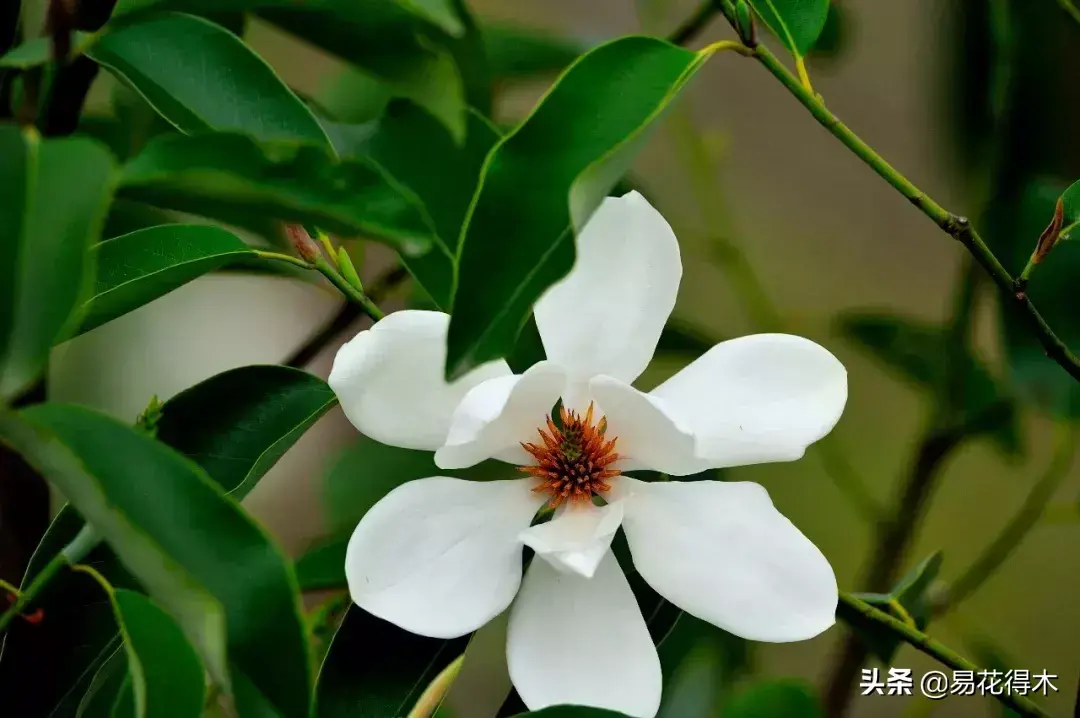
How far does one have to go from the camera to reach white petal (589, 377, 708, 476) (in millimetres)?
287

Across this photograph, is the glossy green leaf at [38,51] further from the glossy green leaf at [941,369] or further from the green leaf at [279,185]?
the glossy green leaf at [941,369]

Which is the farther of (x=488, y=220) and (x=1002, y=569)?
(x=1002, y=569)

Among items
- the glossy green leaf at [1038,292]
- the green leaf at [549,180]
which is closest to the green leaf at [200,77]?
the green leaf at [549,180]

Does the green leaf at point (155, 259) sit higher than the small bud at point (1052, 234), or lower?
lower

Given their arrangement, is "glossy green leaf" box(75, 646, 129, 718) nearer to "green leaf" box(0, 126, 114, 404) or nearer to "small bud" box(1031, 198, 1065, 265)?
"green leaf" box(0, 126, 114, 404)

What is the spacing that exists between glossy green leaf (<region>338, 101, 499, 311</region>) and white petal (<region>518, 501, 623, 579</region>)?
168 mm

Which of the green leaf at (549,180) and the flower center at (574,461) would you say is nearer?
the green leaf at (549,180)

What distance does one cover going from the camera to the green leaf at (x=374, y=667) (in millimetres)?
318

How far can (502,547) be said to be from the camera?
319 millimetres

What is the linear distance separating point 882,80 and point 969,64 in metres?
0.53

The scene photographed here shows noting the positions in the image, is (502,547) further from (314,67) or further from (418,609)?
(314,67)

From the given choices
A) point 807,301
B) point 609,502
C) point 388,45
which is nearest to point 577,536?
point 609,502

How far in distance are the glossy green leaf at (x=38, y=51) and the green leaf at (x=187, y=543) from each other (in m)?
0.19

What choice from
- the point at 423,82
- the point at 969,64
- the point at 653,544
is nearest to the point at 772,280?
the point at 969,64
